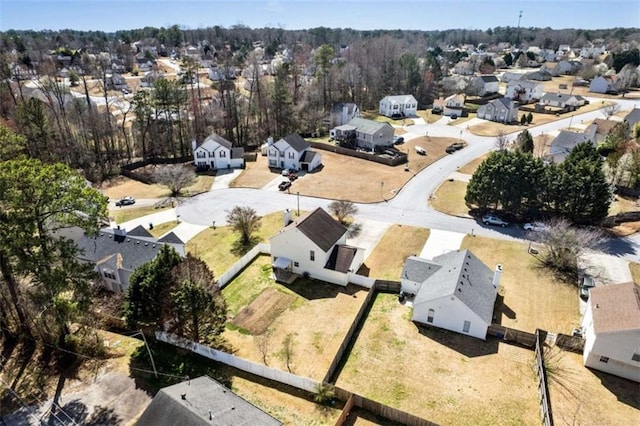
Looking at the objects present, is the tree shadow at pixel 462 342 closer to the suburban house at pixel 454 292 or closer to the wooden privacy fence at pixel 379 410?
the suburban house at pixel 454 292

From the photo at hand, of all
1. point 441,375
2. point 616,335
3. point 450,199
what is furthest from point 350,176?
point 616,335

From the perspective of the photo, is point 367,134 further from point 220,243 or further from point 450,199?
point 220,243

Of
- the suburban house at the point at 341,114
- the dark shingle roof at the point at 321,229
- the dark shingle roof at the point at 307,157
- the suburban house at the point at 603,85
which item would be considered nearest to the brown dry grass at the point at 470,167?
the dark shingle roof at the point at 307,157

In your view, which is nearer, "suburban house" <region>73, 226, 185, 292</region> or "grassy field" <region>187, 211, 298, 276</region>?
"suburban house" <region>73, 226, 185, 292</region>

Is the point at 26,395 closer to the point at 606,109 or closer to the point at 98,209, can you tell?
the point at 98,209

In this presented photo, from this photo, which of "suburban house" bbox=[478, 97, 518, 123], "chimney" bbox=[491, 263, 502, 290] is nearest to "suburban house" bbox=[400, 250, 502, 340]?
"chimney" bbox=[491, 263, 502, 290]

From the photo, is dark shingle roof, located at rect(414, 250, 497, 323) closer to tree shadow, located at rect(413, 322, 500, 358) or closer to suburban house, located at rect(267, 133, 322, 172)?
tree shadow, located at rect(413, 322, 500, 358)
